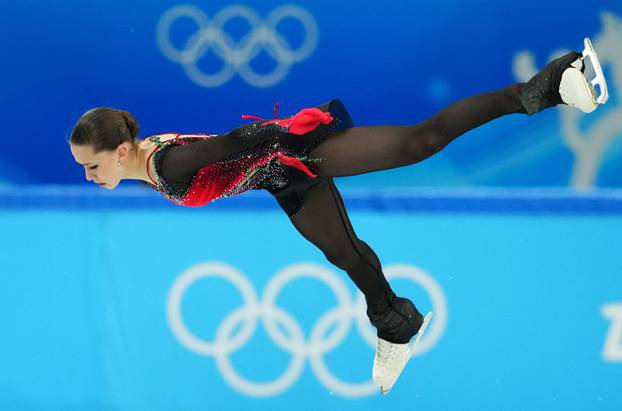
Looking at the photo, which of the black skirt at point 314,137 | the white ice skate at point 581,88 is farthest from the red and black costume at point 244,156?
the white ice skate at point 581,88

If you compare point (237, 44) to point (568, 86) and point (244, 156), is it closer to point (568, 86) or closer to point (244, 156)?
point (244, 156)

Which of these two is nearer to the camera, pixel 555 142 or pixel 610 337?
pixel 610 337

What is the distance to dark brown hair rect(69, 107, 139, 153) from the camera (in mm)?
2389

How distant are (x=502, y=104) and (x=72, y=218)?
1689 mm

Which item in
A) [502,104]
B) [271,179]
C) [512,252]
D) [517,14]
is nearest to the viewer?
[502,104]

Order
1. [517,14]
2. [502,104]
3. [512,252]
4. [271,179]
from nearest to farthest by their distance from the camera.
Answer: [502,104], [271,179], [512,252], [517,14]

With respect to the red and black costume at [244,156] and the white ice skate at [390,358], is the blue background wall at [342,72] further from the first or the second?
the red and black costume at [244,156]

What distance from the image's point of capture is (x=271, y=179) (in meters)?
2.54

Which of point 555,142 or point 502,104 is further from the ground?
point 555,142

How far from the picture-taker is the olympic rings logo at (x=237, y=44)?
17.0 feet

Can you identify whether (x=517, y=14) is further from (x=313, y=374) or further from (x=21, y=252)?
(x=21, y=252)

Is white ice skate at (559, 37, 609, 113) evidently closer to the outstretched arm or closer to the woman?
the woman

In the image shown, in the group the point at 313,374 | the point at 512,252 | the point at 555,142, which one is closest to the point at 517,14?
the point at 555,142

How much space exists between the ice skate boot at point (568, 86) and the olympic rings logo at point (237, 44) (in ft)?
10.6
